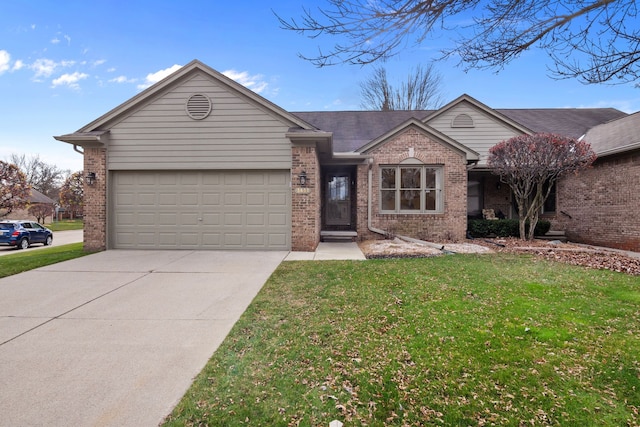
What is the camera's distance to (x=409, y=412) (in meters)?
2.09

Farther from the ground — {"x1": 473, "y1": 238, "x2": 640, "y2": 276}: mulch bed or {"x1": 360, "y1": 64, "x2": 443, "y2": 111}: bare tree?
{"x1": 360, "y1": 64, "x2": 443, "y2": 111}: bare tree

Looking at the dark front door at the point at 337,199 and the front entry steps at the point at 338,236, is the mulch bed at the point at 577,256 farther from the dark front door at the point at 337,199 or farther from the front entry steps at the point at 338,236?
the dark front door at the point at 337,199

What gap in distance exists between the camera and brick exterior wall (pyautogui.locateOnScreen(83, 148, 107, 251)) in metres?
8.70

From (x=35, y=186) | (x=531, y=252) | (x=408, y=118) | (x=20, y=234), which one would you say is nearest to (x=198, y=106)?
(x=408, y=118)

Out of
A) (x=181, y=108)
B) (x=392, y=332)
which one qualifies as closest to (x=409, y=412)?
(x=392, y=332)

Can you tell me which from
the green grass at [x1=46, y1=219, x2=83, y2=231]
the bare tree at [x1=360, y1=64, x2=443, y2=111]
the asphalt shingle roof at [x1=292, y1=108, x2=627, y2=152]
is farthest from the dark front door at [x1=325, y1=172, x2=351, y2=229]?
the green grass at [x1=46, y1=219, x2=83, y2=231]

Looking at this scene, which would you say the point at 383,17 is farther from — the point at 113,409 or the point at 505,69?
the point at 113,409

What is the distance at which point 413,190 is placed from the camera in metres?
10.7

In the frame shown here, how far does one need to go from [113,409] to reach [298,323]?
1.88 meters

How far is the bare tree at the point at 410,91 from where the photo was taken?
2389 cm

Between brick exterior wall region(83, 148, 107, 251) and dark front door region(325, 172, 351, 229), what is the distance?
7535mm

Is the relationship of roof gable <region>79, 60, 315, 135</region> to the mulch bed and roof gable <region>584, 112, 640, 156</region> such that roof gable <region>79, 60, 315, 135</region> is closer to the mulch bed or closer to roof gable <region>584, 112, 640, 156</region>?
the mulch bed

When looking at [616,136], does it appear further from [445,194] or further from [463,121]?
[445,194]

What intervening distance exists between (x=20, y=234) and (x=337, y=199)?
16.4 meters
